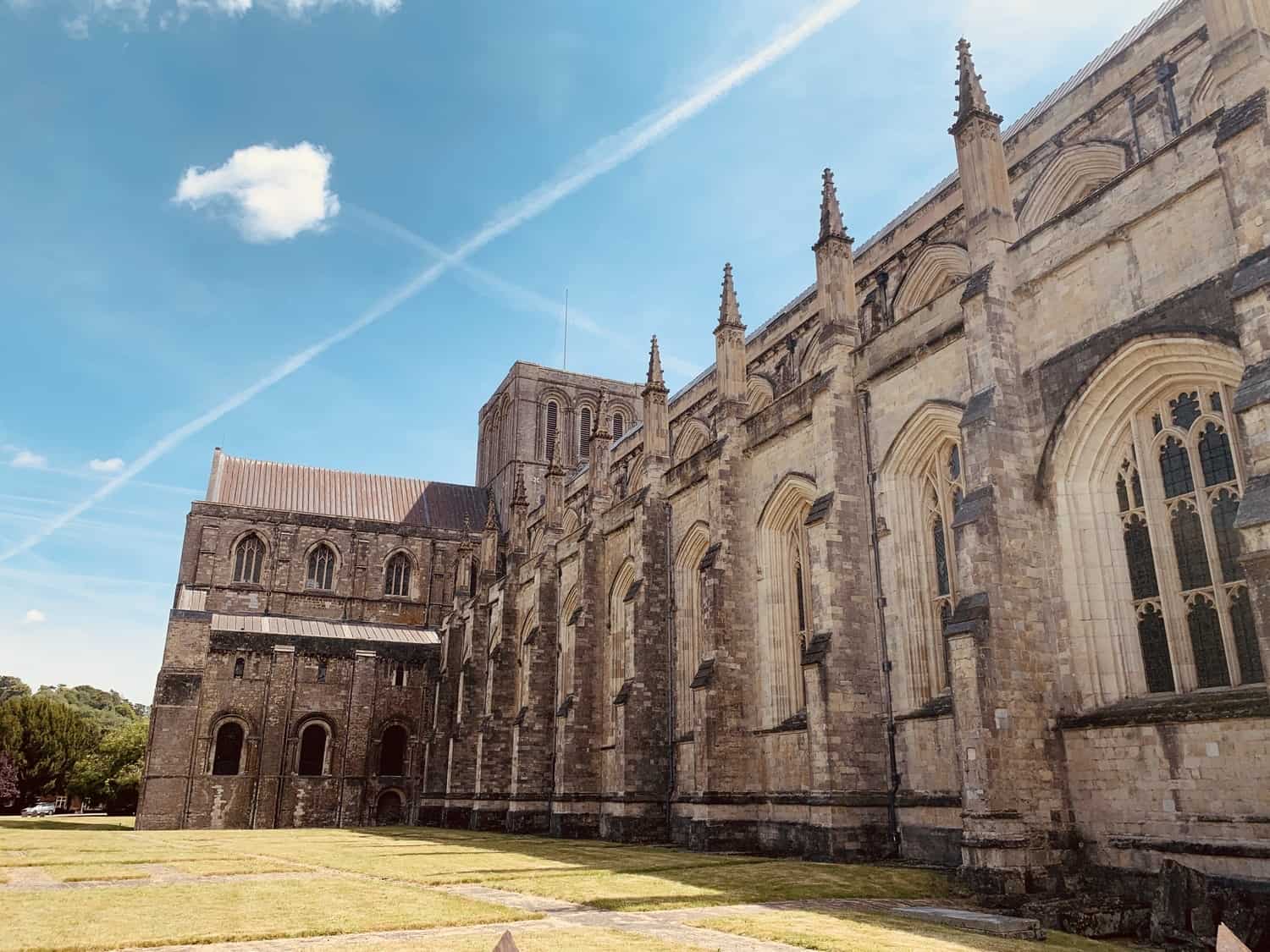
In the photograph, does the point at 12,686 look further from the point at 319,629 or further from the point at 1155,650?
the point at 1155,650

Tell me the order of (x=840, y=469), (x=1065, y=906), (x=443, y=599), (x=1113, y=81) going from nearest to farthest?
(x=1065, y=906)
(x=840, y=469)
(x=1113, y=81)
(x=443, y=599)

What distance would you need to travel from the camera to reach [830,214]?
22.5 meters

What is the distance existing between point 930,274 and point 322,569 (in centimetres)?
3893

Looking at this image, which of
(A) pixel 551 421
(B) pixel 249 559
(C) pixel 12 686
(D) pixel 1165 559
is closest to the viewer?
(D) pixel 1165 559

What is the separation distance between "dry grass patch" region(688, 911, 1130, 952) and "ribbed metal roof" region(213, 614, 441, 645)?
38594 millimetres

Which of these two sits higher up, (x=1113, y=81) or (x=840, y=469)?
(x=1113, y=81)

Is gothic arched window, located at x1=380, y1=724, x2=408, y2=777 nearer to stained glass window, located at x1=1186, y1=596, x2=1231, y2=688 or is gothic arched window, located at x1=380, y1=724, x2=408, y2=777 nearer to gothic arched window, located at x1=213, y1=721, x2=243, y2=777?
gothic arched window, located at x1=213, y1=721, x2=243, y2=777

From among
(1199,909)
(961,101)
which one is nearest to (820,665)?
(1199,909)

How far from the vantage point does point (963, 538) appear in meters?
15.1

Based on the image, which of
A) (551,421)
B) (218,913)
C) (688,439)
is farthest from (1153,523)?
(551,421)

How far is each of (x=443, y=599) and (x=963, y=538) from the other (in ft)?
144

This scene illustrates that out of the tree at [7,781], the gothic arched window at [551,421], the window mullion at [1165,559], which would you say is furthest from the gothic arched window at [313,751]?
the window mullion at [1165,559]

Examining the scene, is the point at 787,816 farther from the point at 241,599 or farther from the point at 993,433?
the point at 241,599

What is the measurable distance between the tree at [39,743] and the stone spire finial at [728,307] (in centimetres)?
5685
